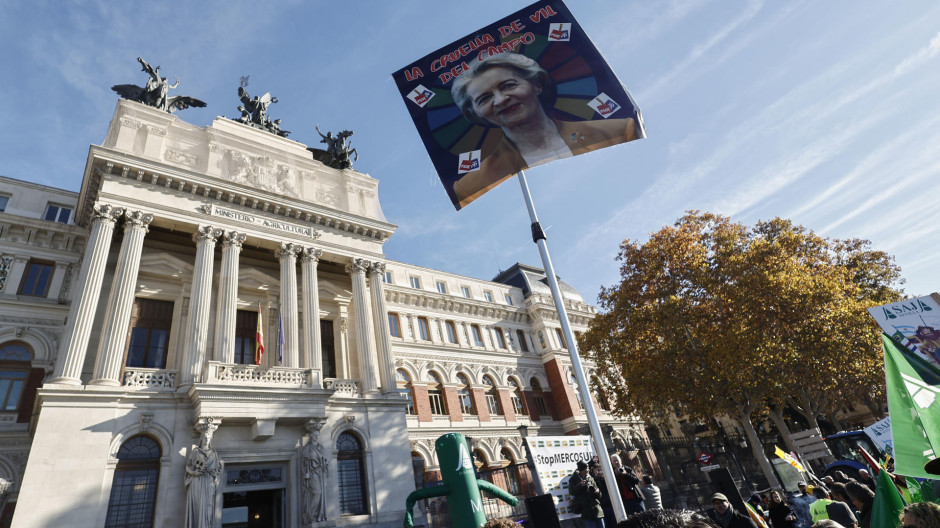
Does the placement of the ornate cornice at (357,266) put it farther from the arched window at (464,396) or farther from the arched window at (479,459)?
the arched window at (479,459)

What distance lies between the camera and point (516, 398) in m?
34.6

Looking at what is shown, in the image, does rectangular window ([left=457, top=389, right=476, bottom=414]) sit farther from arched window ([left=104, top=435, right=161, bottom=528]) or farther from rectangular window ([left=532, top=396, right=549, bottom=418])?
arched window ([left=104, top=435, right=161, bottom=528])

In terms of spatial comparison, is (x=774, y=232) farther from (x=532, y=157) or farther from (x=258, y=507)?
(x=258, y=507)

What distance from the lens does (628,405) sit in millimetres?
26000

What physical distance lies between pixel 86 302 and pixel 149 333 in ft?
12.3

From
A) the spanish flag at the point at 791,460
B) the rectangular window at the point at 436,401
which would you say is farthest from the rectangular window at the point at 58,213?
the spanish flag at the point at 791,460

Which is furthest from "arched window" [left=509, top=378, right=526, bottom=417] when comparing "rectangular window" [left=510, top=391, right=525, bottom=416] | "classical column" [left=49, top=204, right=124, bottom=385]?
"classical column" [left=49, top=204, right=124, bottom=385]

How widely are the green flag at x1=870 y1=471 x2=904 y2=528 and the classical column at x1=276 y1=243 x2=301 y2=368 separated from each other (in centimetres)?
1890

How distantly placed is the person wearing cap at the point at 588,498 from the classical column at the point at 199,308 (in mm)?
14270

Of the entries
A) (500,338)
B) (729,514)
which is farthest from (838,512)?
(500,338)

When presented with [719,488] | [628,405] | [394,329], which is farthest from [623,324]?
[394,329]

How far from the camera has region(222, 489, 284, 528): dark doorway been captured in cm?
1694

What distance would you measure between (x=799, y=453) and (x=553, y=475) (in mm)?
17126

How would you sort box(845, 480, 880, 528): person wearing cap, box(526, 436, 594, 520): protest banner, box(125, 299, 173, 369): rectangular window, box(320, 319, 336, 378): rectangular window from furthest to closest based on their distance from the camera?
box(320, 319, 336, 378): rectangular window < box(125, 299, 173, 369): rectangular window < box(526, 436, 594, 520): protest banner < box(845, 480, 880, 528): person wearing cap
